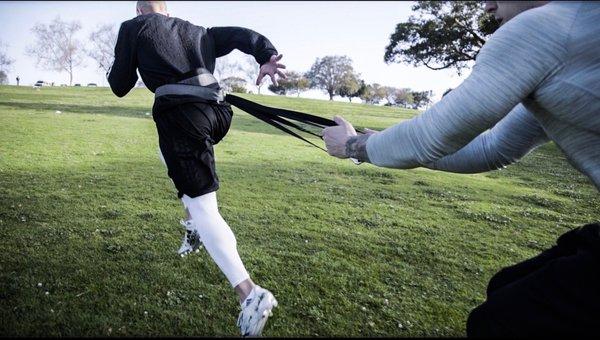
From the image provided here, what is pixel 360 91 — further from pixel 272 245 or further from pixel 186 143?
pixel 186 143

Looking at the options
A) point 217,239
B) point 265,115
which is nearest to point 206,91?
point 265,115

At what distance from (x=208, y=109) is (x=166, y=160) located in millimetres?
569

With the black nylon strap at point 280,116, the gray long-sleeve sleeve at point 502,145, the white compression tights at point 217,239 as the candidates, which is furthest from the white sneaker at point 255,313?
the gray long-sleeve sleeve at point 502,145

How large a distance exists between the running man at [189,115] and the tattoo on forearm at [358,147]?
1.50 m

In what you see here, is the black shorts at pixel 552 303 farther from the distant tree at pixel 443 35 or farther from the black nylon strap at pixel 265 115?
the distant tree at pixel 443 35

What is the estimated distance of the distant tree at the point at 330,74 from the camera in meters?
96.6

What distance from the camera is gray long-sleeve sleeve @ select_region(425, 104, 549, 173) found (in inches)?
87.4

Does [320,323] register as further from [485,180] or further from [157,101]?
[485,180]

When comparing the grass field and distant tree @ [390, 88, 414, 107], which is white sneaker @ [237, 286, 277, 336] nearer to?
the grass field

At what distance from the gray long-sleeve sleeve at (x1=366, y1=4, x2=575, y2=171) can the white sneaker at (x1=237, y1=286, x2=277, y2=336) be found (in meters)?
1.77

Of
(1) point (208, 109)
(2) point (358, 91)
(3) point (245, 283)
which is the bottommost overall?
(2) point (358, 91)

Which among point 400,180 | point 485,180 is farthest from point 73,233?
point 485,180

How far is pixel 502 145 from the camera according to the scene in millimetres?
2324

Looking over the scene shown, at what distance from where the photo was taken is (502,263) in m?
5.31
